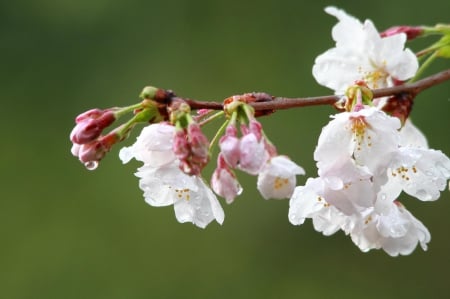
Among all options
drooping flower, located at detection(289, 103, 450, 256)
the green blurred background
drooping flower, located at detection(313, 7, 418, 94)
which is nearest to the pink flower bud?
drooping flower, located at detection(313, 7, 418, 94)

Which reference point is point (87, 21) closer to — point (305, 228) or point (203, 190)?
point (305, 228)

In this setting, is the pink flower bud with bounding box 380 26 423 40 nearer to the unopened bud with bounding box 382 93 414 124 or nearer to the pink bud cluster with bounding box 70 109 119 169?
→ the unopened bud with bounding box 382 93 414 124

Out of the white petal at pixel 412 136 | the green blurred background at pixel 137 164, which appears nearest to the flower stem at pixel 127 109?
the white petal at pixel 412 136

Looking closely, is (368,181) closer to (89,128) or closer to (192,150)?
(192,150)

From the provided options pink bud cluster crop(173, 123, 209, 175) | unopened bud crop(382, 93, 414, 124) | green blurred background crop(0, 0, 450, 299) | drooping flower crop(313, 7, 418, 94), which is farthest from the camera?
green blurred background crop(0, 0, 450, 299)

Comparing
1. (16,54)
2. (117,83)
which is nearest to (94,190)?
(117,83)

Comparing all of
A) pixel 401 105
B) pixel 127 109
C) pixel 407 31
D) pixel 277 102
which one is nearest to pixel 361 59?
pixel 407 31

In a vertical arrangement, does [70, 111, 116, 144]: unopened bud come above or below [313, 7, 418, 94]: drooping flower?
above

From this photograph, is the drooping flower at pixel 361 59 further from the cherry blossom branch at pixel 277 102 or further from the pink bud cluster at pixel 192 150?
the pink bud cluster at pixel 192 150

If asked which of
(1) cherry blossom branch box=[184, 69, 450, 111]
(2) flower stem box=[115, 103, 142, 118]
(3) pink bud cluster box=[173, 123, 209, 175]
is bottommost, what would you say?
(1) cherry blossom branch box=[184, 69, 450, 111]
